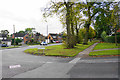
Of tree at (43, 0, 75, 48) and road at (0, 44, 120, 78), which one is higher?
tree at (43, 0, 75, 48)

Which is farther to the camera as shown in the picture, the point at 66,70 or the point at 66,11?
the point at 66,11

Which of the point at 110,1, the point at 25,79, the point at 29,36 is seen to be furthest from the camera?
the point at 29,36

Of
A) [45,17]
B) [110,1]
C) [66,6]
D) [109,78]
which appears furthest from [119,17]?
[109,78]

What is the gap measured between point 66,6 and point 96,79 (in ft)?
60.2

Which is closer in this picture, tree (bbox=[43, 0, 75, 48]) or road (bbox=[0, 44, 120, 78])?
road (bbox=[0, 44, 120, 78])

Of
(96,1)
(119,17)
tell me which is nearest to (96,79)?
(119,17)

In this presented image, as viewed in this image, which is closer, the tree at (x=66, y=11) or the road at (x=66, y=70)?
the road at (x=66, y=70)

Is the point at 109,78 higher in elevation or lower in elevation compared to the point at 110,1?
lower

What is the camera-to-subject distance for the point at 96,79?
15.1ft

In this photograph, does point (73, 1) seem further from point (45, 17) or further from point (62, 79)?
point (62, 79)

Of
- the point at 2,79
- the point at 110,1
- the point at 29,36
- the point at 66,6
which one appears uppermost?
the point at 110,1

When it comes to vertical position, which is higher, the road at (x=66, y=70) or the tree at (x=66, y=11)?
the tree at (x=66, y=11)

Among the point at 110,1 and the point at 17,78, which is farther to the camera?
the point at 110,1

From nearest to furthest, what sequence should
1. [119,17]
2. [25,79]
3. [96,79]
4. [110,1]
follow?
[96,79] → [25,79] → [119,17] → [110,1]
